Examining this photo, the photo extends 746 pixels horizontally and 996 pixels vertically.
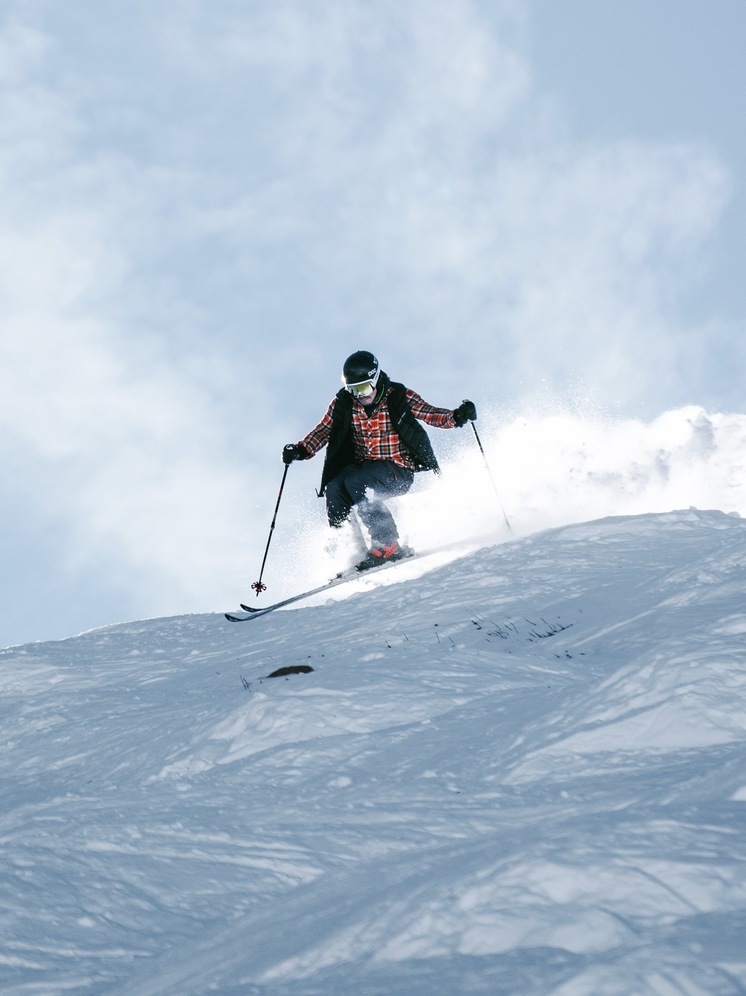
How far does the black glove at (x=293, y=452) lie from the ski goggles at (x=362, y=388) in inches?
38.2

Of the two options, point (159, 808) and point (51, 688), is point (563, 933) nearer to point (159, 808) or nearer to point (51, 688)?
point (159, 808)

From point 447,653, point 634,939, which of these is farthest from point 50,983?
point 447,653

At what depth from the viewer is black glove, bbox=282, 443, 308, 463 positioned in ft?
34.2

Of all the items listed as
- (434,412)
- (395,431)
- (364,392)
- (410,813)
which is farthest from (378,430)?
(410,813)

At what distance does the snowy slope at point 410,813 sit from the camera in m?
1.86

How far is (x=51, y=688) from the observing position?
5.82 m

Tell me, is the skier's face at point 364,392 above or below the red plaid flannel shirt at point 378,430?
above

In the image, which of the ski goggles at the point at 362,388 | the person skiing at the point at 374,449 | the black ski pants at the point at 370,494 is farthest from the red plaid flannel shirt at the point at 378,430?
the ski goggles at the point at 362,388

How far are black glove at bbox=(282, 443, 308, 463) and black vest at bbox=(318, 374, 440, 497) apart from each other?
0.29 meters

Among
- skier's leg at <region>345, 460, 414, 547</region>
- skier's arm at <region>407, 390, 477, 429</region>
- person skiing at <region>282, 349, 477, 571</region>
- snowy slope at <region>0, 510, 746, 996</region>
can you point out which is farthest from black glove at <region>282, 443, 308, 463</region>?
snowy slope at <region>0, 510, 746, 996</region>

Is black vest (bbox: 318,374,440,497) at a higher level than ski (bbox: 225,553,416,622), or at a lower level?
higher

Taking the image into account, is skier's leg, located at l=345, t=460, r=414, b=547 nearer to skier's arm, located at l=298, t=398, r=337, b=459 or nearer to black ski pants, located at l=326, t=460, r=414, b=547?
black ski pants, located at l=326, t=460, r=414, b=547

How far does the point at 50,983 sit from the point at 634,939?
4.78 ft

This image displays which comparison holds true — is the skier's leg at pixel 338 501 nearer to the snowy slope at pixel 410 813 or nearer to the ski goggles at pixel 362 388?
the ski goggles at pixel 362 388
